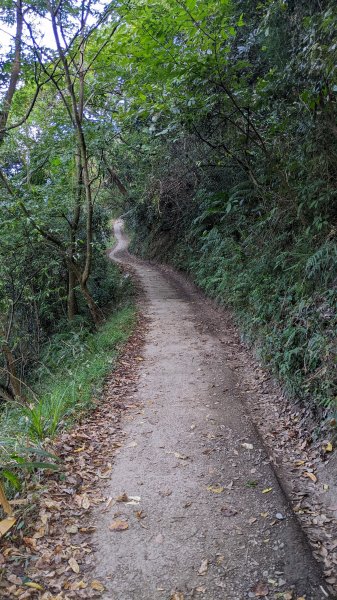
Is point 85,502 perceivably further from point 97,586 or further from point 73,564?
point 97,586

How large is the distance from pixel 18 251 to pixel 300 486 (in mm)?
8922

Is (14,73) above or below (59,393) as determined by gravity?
above

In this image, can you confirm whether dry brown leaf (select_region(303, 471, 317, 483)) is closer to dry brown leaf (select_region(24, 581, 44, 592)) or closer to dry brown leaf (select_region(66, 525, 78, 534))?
dry brown leaf (select_region(66, 525, 78, 534))

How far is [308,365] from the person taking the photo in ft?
16.8

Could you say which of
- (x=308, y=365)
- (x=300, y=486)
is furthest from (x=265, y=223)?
(x=300, y=486)

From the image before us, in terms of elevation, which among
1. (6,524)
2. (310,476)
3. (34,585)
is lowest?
(310,476)

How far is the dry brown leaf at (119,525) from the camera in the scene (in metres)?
3.52

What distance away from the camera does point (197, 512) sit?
3.70 m

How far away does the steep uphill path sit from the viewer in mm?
2979

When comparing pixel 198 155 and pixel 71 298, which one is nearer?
pixel 71 298

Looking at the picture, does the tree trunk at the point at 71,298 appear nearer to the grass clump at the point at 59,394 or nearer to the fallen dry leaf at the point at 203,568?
the grass clump at the point at 59,394

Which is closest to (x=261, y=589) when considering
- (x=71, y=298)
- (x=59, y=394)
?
(x=59, y=394)

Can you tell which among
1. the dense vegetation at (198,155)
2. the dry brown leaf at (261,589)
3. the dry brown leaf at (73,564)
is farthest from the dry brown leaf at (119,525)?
the dense vegetation at (198,155)

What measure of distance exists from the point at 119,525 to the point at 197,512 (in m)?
0.72
